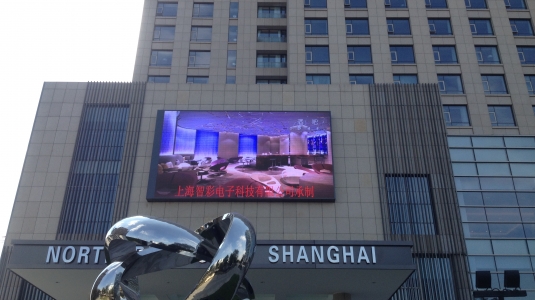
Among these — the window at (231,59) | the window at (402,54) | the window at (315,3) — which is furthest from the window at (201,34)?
the window at (402,54)

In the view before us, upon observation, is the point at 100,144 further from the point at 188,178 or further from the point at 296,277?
the point at 296,277

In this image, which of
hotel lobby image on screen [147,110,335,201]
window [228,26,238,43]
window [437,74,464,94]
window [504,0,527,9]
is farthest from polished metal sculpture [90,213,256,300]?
window [504,0,527,9]

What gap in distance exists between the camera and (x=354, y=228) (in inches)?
1094

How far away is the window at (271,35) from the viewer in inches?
1710

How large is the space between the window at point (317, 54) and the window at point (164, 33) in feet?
38.4

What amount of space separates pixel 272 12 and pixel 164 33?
31.6 ft

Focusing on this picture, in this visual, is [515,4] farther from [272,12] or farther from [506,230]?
[506,230]

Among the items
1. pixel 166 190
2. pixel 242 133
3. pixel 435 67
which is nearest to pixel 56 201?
pixel 166 190

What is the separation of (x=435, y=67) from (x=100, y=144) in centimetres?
2457

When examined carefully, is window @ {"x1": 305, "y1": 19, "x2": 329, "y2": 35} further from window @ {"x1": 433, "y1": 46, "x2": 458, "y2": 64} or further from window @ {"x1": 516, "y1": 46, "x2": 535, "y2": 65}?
window @ {"x1": 516, "y1": 46, "x2": 535, "y2": 65}

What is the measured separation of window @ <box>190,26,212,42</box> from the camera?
42844mm

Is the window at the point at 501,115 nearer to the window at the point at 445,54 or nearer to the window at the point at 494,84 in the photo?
the window at the point at 494,84

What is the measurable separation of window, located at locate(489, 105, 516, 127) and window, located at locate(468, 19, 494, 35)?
271 inches

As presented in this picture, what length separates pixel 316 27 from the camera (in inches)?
1574
